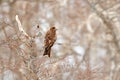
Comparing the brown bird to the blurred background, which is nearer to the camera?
the blurred background

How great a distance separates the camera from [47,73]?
944 cm

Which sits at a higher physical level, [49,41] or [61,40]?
[61,40]

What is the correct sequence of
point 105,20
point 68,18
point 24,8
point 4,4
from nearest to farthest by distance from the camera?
point 105,20 < point 24,8 < point 4,4 < point 68,18

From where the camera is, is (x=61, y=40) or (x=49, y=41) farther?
(x=61, y=40)

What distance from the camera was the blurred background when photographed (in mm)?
9422

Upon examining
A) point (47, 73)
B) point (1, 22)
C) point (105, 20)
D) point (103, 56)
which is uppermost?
point (103, 56)

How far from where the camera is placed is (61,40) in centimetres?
→ 1905

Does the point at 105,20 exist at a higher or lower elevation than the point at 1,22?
higher

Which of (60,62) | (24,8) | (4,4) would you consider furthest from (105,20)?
(60,62)

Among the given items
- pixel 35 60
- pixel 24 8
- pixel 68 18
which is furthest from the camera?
pixel 68 18

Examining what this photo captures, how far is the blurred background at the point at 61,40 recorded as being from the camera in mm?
9422

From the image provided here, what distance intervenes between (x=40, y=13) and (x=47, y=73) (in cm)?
1224

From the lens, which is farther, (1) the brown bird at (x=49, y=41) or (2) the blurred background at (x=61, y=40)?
(1) the brown bird at (x=49, y=41)

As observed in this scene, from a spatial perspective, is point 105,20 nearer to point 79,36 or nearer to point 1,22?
point 79,36
